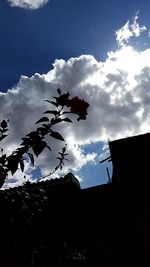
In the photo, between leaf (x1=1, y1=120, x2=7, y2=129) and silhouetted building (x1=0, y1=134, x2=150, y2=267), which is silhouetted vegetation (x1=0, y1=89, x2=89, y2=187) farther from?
silhouetted building (x1=0, y1=134, x2=150, y2=267)

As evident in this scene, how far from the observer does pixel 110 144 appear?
9961mm

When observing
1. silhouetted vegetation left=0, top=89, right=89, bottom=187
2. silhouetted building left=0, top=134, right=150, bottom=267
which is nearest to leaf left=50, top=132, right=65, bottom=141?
silhouetted vegetation left=0, top=89, right=89, bottom=187

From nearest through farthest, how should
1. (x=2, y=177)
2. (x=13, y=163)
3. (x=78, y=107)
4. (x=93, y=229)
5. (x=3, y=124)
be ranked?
(x=2, y=177) → (x=13, y=163) → (x=78, y=107) → (x=3, y=124) → (x=93, y=229)

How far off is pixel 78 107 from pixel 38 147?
50 centimetres

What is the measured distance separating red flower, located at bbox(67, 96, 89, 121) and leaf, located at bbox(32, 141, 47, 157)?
379 millimetres

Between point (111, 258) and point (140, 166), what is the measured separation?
2722mm

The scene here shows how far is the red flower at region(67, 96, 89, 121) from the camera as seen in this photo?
9.95 ft

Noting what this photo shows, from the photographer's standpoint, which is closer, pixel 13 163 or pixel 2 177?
pixel 2 177

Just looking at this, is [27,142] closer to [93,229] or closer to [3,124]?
[3,124]

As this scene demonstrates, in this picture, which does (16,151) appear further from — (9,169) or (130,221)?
(130,221)

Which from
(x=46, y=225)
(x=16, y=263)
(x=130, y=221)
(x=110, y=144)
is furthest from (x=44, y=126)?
(x=110, y=144)

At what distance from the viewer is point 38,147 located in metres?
2.89

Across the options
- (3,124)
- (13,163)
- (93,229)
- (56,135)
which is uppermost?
(3,124)

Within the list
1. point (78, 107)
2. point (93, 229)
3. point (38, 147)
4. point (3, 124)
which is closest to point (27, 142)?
point (38, 147)
